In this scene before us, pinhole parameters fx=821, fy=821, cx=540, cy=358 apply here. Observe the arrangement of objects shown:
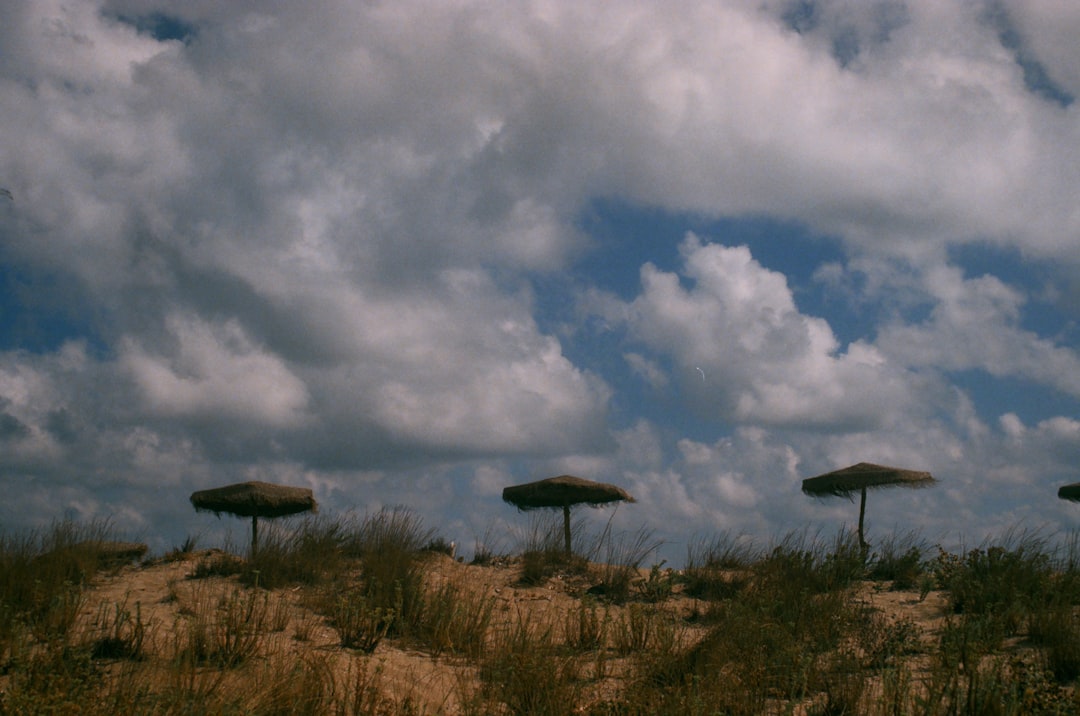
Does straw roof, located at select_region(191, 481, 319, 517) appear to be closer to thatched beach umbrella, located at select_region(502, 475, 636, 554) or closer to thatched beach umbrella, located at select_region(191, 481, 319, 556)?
thatched beach umbrella, located at select_region(191, 481, 319, 556)

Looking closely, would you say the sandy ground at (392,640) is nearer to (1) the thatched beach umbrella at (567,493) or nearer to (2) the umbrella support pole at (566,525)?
(2) the umbrella support pole at (566,525)

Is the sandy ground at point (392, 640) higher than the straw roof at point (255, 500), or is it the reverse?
the straw roof at point (255, 500)

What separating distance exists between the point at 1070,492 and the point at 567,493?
10.3m

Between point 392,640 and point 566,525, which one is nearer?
point 392,640

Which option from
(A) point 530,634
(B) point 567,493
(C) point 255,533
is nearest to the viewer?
(A) point 530,634

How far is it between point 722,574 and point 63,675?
8.54m

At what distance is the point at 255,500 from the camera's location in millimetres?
14508

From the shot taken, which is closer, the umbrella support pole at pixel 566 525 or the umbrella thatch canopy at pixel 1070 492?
the umbrella support pole at pixel 566 525

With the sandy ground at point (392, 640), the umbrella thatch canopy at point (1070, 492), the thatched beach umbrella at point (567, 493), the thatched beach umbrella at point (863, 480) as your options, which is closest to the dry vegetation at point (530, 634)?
the sandy ground at point (392, 640)

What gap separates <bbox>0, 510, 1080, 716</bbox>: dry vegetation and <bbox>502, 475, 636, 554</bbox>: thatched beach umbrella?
3.15 metres

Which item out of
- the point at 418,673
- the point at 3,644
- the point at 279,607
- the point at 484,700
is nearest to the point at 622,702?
the point at 484,700

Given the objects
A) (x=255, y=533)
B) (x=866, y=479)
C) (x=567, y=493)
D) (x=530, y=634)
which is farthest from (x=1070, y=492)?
(x=255, y=533)

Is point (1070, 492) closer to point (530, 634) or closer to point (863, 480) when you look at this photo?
point (863, 480)

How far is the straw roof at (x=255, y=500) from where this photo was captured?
14500mm
